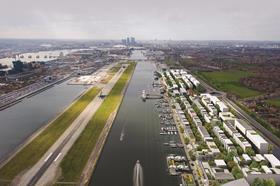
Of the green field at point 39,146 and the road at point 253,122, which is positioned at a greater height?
the green field at point 39,146

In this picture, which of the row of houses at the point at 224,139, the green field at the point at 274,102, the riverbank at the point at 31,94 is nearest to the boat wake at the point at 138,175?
the row of houses at the point at 224,139

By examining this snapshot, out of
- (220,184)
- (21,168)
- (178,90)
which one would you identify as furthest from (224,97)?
(21,168)

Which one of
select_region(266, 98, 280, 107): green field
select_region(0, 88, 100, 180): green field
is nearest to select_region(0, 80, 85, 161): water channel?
select_region(0, 88, 100, 180): green field

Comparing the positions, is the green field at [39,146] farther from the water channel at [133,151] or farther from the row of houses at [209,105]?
the row of houses at [209,105]

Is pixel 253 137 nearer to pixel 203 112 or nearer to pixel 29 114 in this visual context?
pixel 203 112

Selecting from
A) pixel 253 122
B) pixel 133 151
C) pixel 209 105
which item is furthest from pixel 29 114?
pixel 253 122

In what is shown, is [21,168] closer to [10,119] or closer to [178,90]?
[10,119]
